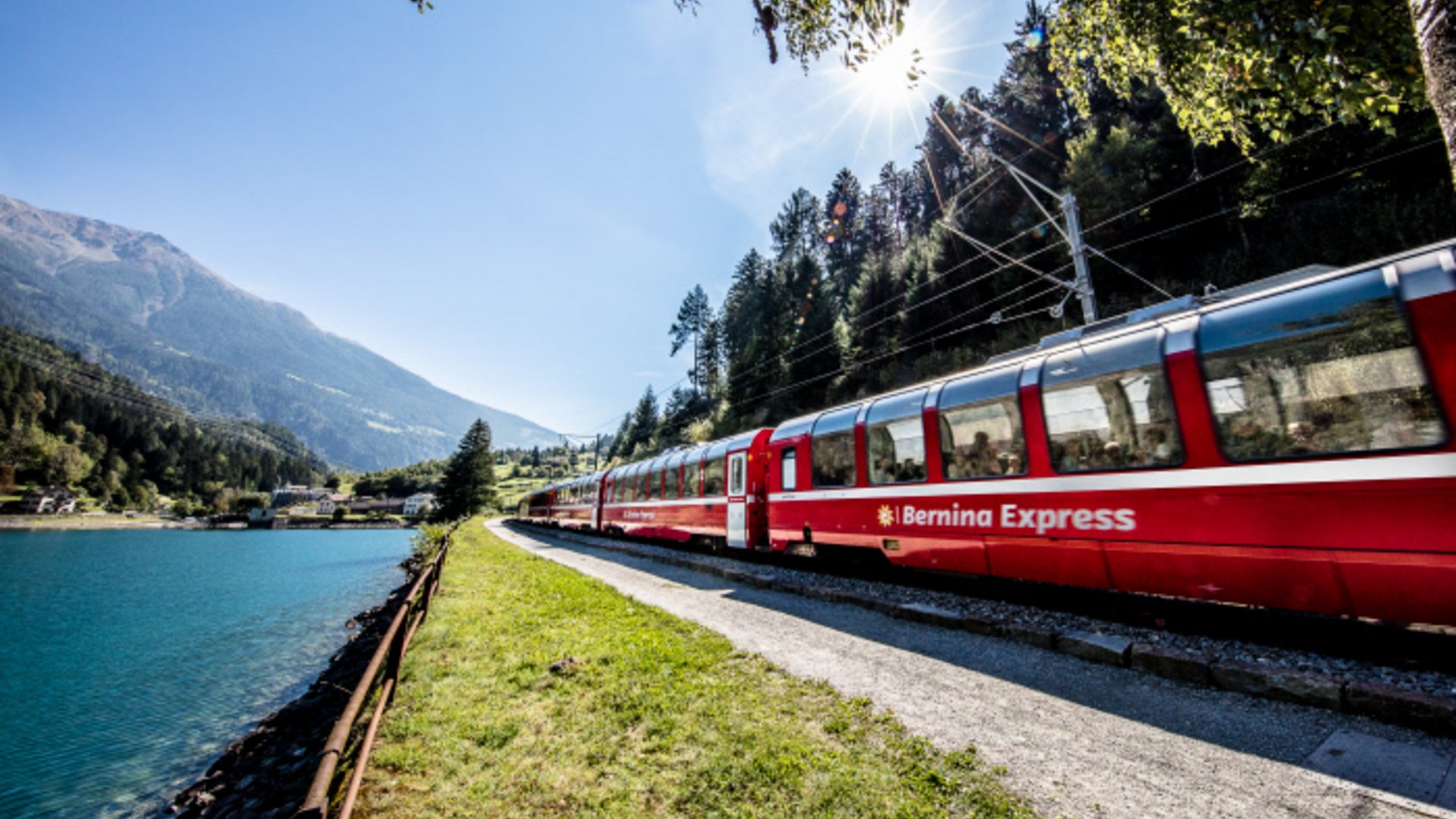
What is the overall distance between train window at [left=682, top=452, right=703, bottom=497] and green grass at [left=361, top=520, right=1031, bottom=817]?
10.6 metres

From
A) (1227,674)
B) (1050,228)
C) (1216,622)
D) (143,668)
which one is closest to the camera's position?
(1227,674)

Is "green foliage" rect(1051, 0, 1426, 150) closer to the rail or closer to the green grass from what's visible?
the green grass

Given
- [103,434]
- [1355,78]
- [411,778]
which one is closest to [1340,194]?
[1355,78]

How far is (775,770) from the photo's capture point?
3389 millimetres

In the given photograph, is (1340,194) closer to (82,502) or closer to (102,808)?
(102,808)

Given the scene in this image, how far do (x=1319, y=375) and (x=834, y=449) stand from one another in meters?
7.14

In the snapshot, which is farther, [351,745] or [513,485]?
[513,485]

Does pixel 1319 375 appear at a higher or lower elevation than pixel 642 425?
lower

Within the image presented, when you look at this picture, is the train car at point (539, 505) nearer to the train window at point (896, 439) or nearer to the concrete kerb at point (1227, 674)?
the train window at point (896, 439)

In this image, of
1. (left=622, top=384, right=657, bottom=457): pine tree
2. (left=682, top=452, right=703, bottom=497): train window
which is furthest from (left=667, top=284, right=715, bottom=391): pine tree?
(left=682, top=452, right=703, bottom=497): train window

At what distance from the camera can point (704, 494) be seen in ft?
56.4

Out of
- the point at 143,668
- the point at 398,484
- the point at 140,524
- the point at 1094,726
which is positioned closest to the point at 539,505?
the point at 143,668

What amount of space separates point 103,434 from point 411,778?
163 meters

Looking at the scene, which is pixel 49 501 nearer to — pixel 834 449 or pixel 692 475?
pixel 692 475
